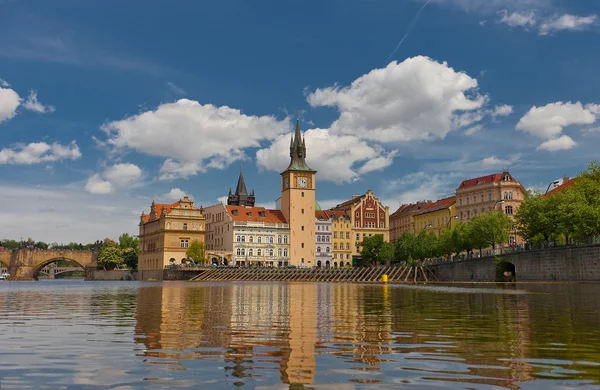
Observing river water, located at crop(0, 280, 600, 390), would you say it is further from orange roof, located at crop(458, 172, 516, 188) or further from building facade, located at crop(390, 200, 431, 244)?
building facade, located at crop(390, 200, 431, 244)

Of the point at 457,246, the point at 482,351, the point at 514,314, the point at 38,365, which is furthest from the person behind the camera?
the point at 457,246

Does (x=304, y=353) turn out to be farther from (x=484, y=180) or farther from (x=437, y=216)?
(x=437, y=216)

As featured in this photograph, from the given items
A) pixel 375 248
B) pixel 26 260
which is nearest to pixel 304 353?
pixel 375 248

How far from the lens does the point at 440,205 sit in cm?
15488

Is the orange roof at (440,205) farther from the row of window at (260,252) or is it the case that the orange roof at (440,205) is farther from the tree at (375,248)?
the row of window at (260,252)

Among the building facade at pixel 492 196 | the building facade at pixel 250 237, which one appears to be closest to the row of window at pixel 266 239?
the building facade at pixel 250 237

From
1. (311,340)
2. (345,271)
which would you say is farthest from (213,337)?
(345,271)

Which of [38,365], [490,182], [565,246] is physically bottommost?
[38,365]

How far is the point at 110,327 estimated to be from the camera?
15523 mm

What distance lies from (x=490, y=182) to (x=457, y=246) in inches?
1376

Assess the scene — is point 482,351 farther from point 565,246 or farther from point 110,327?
point 565,246

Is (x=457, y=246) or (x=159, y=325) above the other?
(x=457, y=246)

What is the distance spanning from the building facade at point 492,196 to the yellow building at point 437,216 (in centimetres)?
491

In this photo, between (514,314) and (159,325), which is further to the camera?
(514,314)
